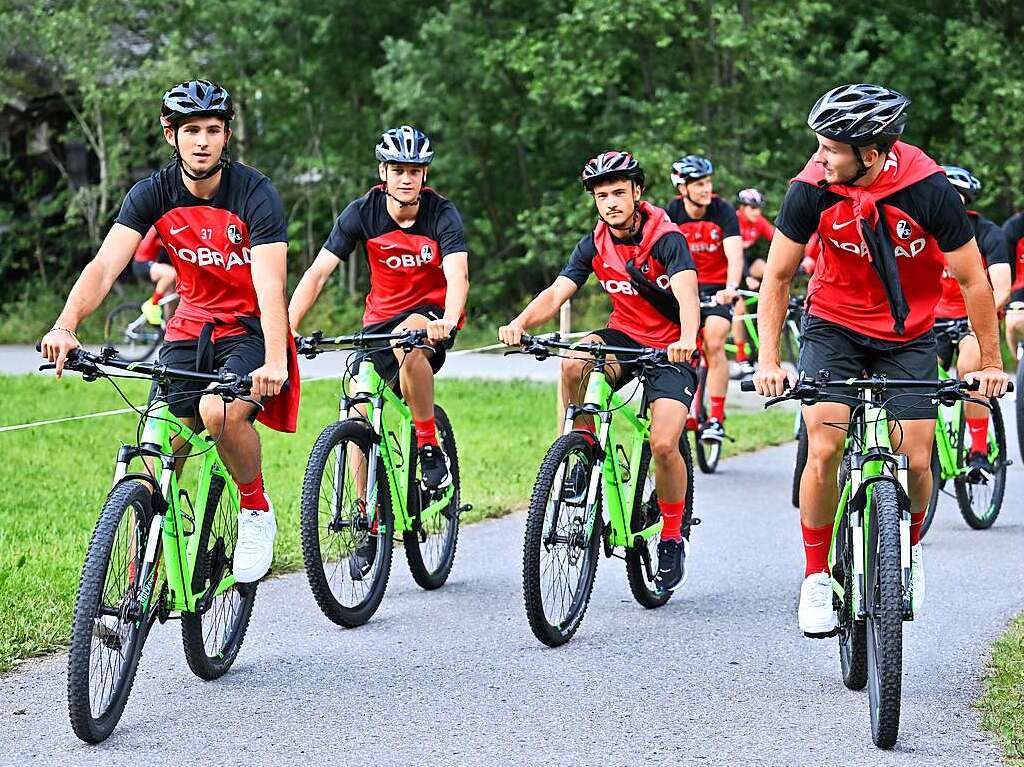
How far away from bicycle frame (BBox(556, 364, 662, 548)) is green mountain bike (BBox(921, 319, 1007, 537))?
2476 mm

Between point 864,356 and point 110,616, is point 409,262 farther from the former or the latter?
point 110,616

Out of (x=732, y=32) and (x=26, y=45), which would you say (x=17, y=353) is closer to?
(x=26, y=45)

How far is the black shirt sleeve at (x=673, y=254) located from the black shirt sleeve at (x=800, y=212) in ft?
5.30

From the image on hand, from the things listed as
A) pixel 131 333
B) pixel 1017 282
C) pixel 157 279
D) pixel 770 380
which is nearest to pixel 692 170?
pixel 1017 282

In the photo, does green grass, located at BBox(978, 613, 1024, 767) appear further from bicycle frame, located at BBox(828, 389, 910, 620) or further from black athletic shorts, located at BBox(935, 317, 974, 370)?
black athletic shorts, located at BBox(935, 317, 974, 370)

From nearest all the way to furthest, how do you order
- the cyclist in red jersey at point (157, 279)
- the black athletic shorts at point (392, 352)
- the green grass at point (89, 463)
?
the green grass at point (89, 463)
the black athletic shorts at point (392, 352)
the cyclist in red jersey at point (157, 279)

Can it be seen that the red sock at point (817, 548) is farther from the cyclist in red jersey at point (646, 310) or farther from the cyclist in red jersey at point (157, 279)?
the cyclist in red jersey at point (157, 279)

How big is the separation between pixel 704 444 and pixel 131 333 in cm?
1204

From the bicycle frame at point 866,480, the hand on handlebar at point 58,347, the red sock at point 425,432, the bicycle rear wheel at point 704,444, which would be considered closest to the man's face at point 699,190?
the bicycle rear wheel at point 704,444

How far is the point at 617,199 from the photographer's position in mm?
7297

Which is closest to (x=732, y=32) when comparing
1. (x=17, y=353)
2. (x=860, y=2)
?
(x=860, y=2)

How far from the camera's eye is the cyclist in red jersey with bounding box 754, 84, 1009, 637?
17.8ft

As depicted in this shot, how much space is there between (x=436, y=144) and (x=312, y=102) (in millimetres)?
2309

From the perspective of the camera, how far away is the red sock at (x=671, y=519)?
7375mm
